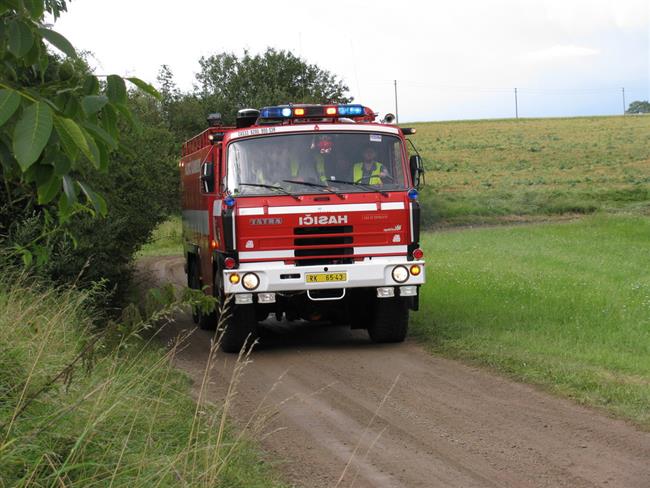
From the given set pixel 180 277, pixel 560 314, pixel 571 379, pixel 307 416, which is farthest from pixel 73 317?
pixel 180 277

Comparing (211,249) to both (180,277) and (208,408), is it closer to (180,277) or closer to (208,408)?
(208,408)

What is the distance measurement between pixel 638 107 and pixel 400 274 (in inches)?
5818

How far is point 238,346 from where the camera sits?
12.7 metres

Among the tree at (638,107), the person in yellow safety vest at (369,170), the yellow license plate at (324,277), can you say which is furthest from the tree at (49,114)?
the tree at (638,107)

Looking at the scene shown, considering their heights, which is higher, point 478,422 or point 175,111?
point 175,111

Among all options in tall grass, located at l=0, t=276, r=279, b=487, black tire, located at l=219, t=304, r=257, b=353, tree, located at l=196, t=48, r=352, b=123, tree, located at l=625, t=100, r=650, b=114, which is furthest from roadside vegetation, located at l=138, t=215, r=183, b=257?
tree, located at l=625, t=100, r=650, b=114

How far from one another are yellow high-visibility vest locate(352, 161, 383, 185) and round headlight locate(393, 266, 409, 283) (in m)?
1.08

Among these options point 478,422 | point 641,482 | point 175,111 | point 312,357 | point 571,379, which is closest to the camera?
point 641,482

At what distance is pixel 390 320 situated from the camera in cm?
1275

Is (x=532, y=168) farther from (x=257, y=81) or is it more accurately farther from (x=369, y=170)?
(x=369, y=170)

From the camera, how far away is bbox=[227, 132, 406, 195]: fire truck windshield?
12.2 meters

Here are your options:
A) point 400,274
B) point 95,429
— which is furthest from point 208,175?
point 95,429

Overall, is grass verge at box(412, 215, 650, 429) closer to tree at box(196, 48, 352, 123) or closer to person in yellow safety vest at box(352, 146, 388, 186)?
person in yellow safety vest at box(352, 146, 388, 186)

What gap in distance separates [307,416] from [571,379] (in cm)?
279
